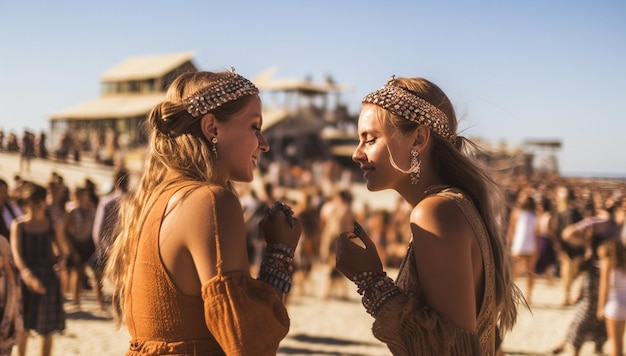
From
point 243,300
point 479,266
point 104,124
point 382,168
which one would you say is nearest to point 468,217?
point 479,266

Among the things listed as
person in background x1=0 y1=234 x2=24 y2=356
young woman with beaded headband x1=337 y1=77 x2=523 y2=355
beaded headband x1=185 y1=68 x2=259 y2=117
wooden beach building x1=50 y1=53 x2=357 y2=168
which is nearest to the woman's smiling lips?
young woman with beaded headband x1=337 y1=77 x2=523 y2=355

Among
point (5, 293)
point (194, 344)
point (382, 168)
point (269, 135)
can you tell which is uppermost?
point (382, 168)

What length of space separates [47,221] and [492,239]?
4971 mm

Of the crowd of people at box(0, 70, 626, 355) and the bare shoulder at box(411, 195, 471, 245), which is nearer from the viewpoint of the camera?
the crowd of people at box(0, 70, 626, 355)

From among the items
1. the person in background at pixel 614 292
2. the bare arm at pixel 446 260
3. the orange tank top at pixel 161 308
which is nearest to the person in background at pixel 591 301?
the person in background at pixel 614 292

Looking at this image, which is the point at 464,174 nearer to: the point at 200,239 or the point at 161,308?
the point at 200,239

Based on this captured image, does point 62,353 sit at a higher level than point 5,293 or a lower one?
lower

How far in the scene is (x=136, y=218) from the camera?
2053 millimetres

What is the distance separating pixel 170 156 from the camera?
6.68 ft

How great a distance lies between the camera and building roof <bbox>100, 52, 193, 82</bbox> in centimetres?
3425

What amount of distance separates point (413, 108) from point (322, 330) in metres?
6.54

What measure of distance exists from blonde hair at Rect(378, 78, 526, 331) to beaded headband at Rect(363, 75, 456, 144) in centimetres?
2

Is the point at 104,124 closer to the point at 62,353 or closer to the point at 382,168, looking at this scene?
the point at 62,353

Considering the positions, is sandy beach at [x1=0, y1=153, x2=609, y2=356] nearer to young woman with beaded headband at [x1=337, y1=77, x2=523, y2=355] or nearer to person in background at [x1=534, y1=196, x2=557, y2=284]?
person in background at [x1=534, y1=196, x2=557, y2=284]
